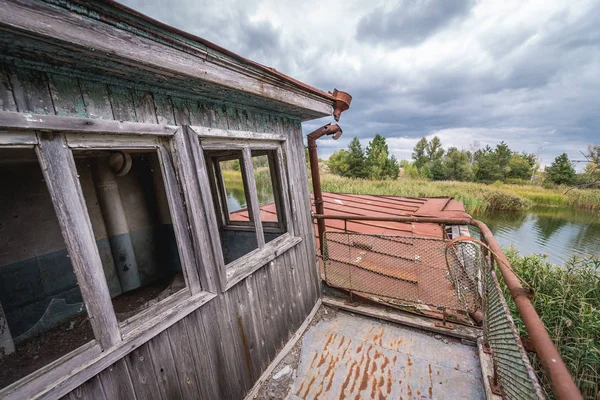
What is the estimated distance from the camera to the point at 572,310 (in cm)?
372

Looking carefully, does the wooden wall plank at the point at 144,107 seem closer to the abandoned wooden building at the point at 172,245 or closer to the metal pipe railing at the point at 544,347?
the abandoned wooden building at the point at 172,245

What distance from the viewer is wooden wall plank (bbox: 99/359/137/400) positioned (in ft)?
3.92

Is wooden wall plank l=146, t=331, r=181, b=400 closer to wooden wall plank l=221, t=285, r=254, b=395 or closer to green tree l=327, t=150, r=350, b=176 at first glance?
wooden wall plank l=221, t=285, r=254, b=395

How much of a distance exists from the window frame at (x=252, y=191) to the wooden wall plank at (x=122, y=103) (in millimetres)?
361

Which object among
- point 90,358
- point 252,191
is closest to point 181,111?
point 252,191

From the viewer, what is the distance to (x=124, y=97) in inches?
51.7

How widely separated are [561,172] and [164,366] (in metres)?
33.2

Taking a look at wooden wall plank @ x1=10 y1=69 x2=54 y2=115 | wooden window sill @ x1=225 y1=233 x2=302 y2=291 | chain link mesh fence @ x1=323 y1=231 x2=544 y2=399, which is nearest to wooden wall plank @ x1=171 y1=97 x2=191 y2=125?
wooden wall plank @ x1=10 y1=69 x2=54 y2=115

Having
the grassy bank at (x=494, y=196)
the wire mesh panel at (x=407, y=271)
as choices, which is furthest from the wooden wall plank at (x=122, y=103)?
the grassy bank at (x=494, y=196)

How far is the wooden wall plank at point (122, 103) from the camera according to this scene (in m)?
1.27

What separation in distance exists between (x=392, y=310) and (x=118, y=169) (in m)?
4.01

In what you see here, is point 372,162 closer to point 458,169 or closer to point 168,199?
point 458,169

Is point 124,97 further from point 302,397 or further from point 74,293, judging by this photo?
point 74,293

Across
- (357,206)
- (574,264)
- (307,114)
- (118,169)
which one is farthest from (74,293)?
(574,264)
